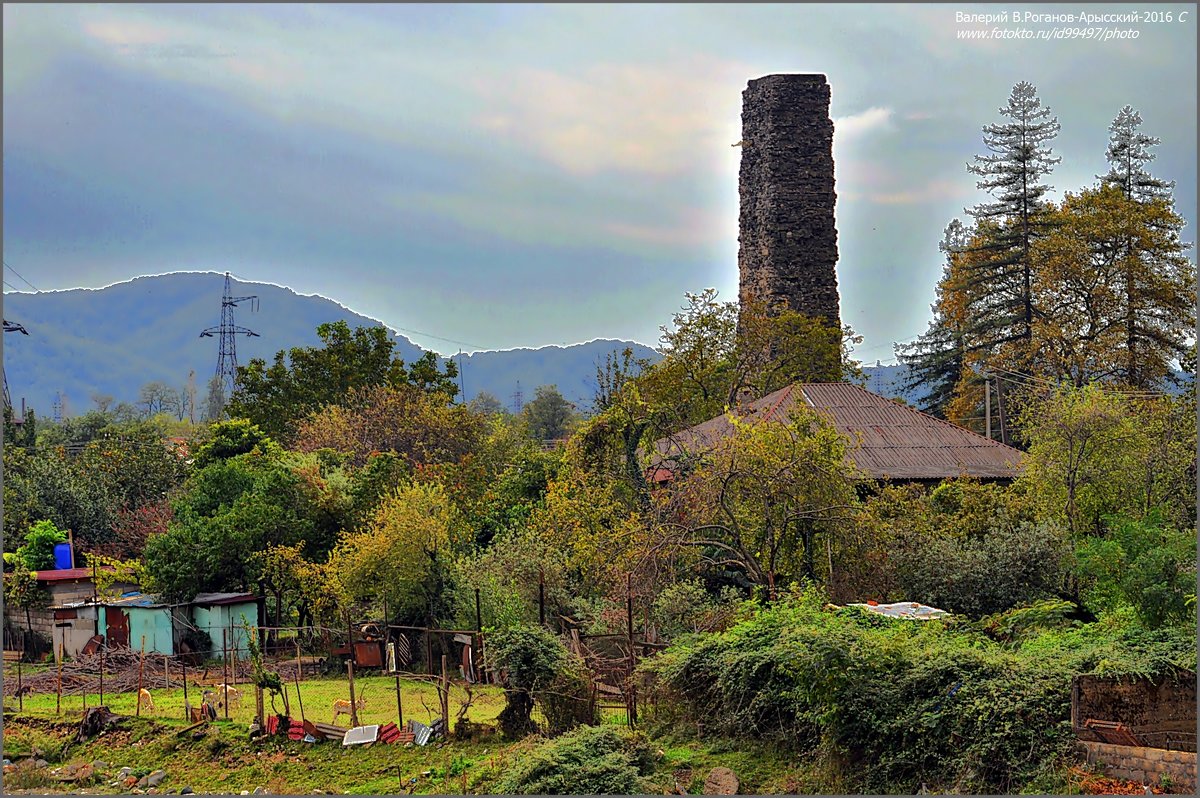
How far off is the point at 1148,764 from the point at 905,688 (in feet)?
7.86

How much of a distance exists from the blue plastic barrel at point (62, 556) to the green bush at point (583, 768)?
19.0m

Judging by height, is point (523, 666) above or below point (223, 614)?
above

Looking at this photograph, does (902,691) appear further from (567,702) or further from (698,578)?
(698,578)

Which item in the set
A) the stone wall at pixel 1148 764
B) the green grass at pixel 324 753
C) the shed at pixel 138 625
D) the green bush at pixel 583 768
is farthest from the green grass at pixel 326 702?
the stone wall at pixel 1148 764

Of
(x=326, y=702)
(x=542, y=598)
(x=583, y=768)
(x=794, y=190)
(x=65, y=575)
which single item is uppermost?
(x=794, y=190)

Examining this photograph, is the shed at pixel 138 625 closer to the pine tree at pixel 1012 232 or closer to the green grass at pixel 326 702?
the green grass at pixel 326 702

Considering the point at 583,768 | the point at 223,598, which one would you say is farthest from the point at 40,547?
the point at 583,768

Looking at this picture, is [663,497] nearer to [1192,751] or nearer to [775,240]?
[1192,751]

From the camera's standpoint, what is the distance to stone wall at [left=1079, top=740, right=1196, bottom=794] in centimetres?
1084

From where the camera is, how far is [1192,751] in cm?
1148

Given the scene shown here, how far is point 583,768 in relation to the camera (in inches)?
497


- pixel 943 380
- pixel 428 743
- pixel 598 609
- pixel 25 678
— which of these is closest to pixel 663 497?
pixel 598 609

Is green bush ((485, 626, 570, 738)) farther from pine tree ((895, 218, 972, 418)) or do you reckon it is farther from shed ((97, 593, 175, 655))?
pine tree ((895, 218, 972, 418))

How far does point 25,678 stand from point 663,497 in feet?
40.7
